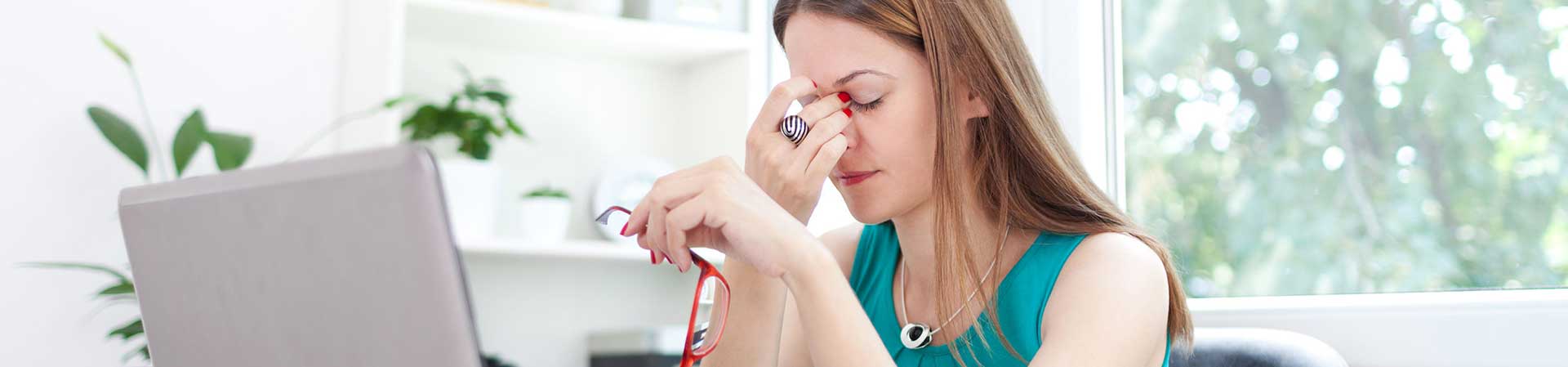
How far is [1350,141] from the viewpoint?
148 centimetres

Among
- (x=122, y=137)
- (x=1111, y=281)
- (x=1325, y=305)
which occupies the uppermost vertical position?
(x=122, y=137)

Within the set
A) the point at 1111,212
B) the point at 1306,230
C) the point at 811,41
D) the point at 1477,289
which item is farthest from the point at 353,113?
the point at 1477,289

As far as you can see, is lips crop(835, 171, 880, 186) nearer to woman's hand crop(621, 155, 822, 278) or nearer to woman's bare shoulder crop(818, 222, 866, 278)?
woman's hand crop(621, 155, 822, 278)

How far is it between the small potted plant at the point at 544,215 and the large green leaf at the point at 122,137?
62 cm

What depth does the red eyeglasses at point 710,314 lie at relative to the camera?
0.77 m

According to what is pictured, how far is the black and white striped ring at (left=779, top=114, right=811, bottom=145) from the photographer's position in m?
1.14

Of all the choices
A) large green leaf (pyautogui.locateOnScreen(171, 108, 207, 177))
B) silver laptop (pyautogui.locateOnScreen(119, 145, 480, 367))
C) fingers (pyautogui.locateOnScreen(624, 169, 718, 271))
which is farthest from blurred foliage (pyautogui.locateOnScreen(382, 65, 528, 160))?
silver laptop (pyautogui.locateOnScreen(119, 145, 480, 367))

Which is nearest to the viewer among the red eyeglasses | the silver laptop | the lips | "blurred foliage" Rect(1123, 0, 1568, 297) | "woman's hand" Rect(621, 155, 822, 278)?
the silver laptop

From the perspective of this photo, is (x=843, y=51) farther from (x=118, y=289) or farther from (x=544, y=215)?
(x=118, y=289)

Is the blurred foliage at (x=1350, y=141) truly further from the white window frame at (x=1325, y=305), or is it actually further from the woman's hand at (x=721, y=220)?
the woman's hand at (x=721, y=220)

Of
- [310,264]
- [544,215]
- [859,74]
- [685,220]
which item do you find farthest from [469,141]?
[310,264]

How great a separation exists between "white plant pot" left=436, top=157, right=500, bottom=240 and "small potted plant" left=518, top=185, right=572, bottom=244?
0.08m

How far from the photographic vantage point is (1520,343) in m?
1.18

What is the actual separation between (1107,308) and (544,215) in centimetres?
132
